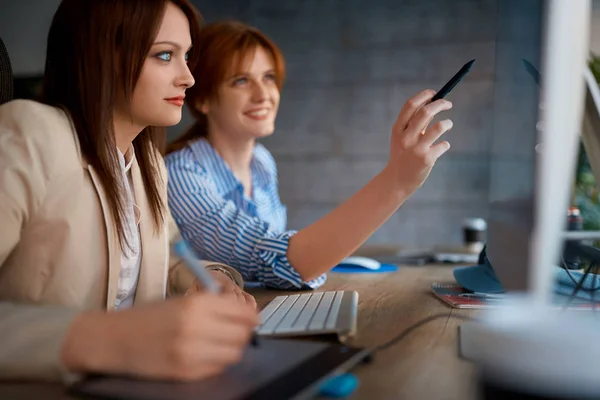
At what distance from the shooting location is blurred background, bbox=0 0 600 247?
11.4 feet

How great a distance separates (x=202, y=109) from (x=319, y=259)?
2.90 feet

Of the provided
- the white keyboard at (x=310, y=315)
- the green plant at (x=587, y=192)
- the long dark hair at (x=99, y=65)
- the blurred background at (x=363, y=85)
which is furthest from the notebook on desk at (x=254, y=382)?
the blurred background at (x=363, y=85)

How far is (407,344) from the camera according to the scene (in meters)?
0.76

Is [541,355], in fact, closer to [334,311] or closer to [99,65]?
[334,311]

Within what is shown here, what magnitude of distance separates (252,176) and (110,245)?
1205 millimetres

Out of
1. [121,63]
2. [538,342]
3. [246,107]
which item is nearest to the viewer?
[538,342]

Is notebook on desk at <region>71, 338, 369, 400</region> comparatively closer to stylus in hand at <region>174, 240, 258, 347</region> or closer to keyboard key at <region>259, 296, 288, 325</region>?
stylus in hand at <region>174, 240, 258, 347</region>

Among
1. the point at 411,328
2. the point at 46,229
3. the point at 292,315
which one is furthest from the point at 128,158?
the point at 411,328

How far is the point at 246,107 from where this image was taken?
74.6 inches

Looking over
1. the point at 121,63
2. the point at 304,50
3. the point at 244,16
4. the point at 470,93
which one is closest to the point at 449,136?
the point at 470,93

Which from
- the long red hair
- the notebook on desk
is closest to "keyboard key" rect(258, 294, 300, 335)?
the notebook on desk

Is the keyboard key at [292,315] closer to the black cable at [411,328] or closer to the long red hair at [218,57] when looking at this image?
the black cable at [411,328]

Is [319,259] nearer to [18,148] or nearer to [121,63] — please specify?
[121,63]

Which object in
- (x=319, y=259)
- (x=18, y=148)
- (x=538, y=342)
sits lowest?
(x=319, y=259)
